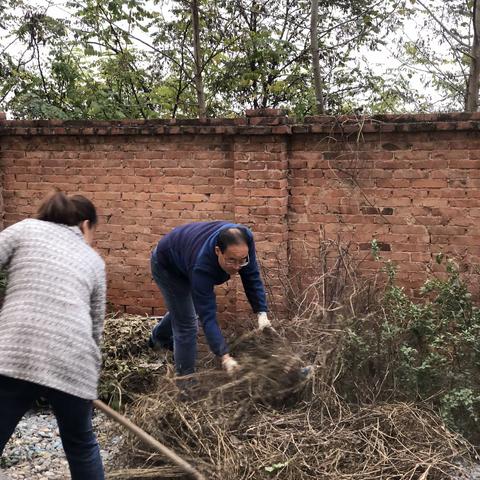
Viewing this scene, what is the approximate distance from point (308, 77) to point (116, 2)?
3768 millimetres

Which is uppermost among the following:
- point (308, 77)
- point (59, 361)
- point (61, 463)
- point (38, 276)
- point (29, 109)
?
point (308, 77)

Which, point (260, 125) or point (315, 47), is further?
point (315, 47)

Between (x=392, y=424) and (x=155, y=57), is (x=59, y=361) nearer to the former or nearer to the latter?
(x=392, y=424)

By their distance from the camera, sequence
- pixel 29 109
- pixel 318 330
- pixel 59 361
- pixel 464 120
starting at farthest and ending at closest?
pixel 29 109
pixel 464 120
pixel 318 330
pixel 59 361

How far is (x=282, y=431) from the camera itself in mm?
3250

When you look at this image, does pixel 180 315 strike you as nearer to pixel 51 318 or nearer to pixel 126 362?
pixel 126 362

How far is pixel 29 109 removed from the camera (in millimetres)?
8695

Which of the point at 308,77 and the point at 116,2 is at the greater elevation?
the point at 116,2

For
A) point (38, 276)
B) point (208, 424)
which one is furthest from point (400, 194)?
point (38, 276)

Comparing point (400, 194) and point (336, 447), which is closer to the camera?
point (336, 447)

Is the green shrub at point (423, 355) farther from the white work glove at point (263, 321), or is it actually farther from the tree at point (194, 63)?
the tree at point (194, 63)

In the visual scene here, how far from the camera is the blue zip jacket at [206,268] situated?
3318 millimetres

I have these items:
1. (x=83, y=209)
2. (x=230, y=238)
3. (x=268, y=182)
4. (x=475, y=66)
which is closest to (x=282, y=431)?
(x=230, y=238)

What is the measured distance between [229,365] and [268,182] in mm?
2056
